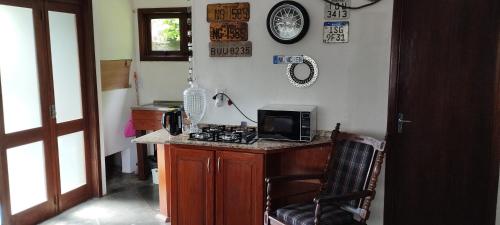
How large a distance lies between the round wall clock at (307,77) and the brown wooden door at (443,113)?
0.55 meters

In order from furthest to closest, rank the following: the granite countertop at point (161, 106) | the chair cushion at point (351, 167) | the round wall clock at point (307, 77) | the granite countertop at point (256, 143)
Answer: the granite countertop at point (161, 106) < the round wall clock at point (307, 77) < the granite countertop at point (256, 143) < the chair cushion at point (351, 167)

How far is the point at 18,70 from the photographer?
3.41 m

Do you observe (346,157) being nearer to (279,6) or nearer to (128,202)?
(279,6)

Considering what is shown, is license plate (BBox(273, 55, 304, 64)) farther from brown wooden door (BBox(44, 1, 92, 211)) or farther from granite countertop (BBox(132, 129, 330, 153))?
brown wooden door (BBox(44, 1, 92, 211))

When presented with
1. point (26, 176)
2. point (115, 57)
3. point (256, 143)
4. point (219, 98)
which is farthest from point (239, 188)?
point (115, 57)

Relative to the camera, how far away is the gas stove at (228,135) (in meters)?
2.96

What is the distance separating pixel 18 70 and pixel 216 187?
74.9 inches

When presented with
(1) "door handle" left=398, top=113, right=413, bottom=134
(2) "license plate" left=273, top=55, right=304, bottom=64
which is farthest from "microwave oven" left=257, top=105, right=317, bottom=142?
(1) "door handle" left=398, top=113, right=413, bottom=134

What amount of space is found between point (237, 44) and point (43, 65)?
172 cm

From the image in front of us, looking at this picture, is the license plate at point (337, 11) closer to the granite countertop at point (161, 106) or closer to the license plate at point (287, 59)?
the license plate at point (287, 59)

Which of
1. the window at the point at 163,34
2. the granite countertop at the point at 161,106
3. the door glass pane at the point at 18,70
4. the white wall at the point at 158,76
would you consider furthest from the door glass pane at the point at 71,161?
the window at the point at 163,34

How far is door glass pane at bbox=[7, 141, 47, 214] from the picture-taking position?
3.39 meters

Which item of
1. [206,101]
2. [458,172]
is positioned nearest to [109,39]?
[206,101]

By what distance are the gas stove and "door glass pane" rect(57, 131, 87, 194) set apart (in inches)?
59.2
